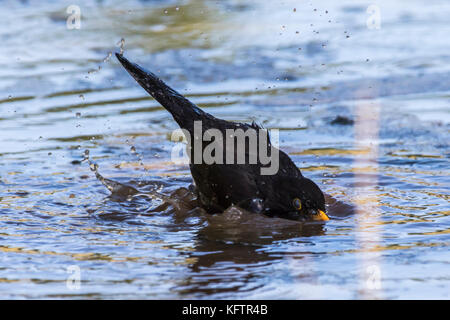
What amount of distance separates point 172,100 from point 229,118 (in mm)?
2891

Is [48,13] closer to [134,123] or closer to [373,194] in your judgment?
[134,123]

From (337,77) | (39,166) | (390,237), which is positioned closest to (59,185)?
(39,166)

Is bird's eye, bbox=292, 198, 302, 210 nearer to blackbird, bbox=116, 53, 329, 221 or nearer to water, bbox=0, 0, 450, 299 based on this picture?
blackbird, bbox=116, 53, 329, 221

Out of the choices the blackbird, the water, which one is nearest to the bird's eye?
the blackbird

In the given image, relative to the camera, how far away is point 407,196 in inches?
223

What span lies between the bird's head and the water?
3.2 inches

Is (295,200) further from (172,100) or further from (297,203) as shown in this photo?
(172,100)

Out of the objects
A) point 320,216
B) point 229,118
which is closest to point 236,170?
point 320,216

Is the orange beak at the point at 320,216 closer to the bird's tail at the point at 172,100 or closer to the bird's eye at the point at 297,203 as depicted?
the bird's eye at the point at 297,203

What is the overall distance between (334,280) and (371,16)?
8279mm

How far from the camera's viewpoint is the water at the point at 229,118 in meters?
4.21

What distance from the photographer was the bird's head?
5.02 metres

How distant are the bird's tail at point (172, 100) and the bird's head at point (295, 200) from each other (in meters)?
0.61

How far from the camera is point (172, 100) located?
16.2 ft
